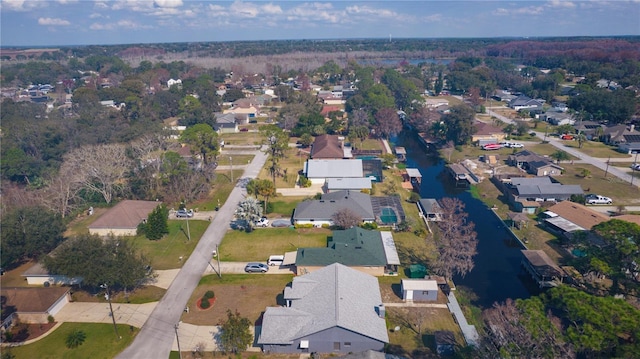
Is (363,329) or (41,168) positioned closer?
(363,329)

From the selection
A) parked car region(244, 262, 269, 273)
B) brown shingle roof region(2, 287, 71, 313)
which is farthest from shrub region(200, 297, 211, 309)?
brown shingle roof region(2, 287, 71, 313)

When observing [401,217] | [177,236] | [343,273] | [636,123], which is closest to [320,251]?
[343,273]

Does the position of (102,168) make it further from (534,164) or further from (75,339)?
(534,164)

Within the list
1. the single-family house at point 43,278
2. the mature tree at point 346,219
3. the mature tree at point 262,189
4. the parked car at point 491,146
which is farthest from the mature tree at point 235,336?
the parked car at point 491,146

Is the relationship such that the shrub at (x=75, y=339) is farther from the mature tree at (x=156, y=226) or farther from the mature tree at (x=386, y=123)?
the mature tree at (x=386, y=123)

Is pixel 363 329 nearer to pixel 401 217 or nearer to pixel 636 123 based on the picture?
pixel 401 217

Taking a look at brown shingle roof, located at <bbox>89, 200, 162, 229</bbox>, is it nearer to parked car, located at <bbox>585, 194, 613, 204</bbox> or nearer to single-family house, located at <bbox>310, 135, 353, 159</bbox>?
single-family house, located at <bbox>310, 135, 353, 159</bbox>

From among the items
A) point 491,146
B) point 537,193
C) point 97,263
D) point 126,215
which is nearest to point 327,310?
point 97,263
